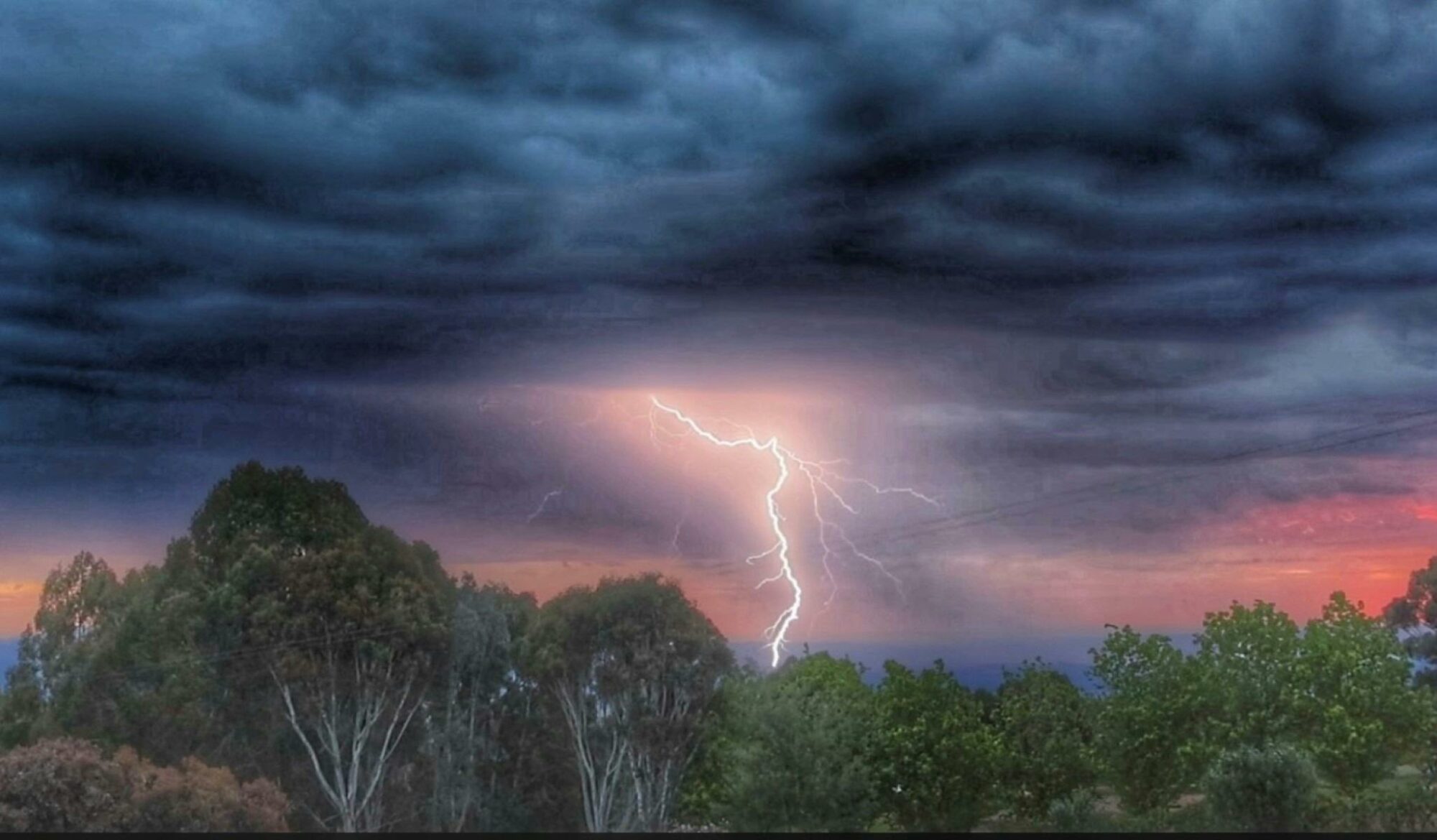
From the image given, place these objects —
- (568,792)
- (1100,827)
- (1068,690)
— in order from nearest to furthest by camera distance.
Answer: (1100,827) < (1068,690) < (568,792)

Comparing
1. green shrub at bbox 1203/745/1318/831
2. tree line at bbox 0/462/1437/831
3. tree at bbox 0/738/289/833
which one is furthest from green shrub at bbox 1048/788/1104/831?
tree at bbox 0/738/289/833

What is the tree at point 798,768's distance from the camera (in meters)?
33.5

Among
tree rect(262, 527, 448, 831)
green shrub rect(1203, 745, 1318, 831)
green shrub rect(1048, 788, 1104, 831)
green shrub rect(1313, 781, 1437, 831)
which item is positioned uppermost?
tree rect(262, 527, 448, 831)

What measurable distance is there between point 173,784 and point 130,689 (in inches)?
399

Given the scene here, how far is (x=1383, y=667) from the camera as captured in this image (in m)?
32.8

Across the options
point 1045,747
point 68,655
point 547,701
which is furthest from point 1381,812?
point 68,655

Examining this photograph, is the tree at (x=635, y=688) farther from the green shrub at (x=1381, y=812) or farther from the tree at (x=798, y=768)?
the green shrub at (x=1381, y=812)

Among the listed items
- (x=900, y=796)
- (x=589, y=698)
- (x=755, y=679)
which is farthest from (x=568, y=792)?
(x=900, y=796)

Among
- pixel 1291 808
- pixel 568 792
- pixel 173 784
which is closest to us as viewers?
pixel 1291 808

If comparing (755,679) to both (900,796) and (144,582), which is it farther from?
(144,582)

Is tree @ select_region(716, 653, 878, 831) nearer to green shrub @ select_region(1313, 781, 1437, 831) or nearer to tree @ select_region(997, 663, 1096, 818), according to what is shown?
tree @ select_region(997, 663, 1096, 818)

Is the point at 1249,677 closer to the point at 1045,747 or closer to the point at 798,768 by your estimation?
the point at 1045,747

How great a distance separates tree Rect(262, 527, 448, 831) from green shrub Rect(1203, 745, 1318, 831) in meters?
22.3

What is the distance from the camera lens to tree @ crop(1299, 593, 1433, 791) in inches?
1256
